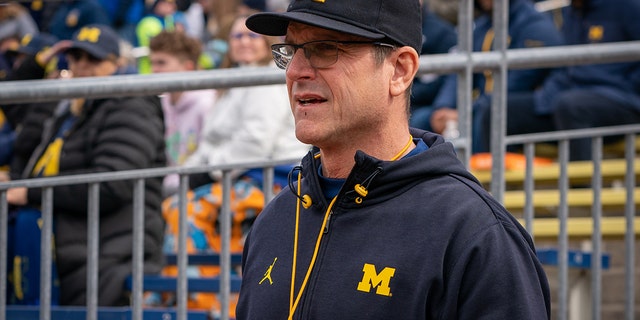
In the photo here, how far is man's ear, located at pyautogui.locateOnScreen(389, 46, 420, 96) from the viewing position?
7.66 ft

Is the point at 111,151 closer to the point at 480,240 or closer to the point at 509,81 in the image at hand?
the point at 480,240

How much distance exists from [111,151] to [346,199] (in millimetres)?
2630

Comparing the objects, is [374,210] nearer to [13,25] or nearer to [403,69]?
[403,69]

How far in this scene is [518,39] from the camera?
7.28 meters

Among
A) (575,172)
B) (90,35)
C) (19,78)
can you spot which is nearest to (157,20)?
(19,78)

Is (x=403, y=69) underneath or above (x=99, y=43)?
underneath

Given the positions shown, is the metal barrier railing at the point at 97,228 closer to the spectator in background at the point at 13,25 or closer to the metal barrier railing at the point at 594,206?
the metal barrier railing at the point at 594,206

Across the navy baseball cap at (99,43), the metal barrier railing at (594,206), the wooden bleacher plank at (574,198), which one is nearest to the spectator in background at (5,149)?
the navy baseball cap at (99,43)

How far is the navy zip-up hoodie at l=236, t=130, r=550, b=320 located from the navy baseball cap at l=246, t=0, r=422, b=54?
0.26 meters

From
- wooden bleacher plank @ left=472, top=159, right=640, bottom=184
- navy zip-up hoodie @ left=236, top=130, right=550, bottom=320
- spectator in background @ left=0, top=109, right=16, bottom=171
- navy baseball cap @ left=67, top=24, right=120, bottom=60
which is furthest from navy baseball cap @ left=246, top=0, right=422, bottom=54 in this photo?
spectator in background @ left=0, top=109, right=16, bottom=171

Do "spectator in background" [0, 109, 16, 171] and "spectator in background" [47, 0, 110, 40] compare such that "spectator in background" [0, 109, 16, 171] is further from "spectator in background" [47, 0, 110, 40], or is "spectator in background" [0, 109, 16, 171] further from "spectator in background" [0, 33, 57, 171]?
"spectator in background" [47, 0, 110, 40]

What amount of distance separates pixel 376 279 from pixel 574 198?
3660mm

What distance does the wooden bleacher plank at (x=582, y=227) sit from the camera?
4941mm

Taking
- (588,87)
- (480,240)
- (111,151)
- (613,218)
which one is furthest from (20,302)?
(588,87)
